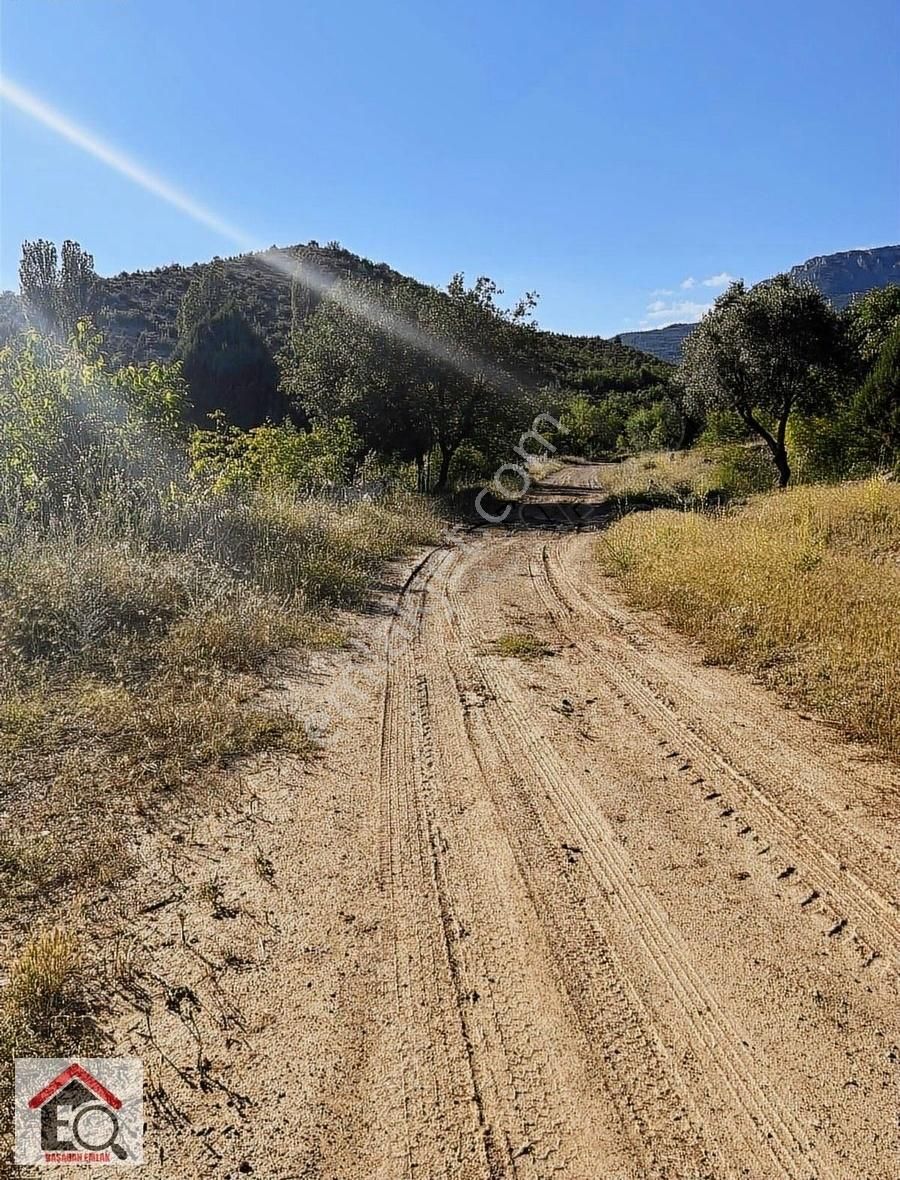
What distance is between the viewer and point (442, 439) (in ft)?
63.2

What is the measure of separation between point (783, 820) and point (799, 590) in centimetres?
369

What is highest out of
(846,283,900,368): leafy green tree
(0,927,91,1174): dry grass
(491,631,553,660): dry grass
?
(846,283,900,368): leafy green tree

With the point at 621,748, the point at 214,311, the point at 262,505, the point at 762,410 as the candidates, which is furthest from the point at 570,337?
the point at 621,748

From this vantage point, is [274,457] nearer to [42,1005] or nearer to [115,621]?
[115,621]

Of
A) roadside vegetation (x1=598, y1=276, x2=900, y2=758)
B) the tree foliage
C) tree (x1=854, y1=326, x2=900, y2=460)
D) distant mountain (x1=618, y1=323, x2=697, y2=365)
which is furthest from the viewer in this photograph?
distant mountain (x1=618, y1=323, x2=697, y2=365)

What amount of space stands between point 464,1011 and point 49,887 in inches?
73.9

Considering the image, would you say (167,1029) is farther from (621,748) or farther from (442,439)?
(442,439)

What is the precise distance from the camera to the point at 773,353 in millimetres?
15719

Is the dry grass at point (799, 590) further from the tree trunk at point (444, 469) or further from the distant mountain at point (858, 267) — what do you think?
the distant mountain at point (858, 267)

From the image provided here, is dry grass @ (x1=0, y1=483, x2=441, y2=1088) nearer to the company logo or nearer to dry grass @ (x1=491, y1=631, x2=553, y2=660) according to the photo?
the company logo

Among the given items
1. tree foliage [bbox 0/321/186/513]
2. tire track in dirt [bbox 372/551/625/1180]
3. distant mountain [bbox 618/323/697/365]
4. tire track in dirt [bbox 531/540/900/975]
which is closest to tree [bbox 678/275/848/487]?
tire track in dirt [bbox 531/540/900/975]

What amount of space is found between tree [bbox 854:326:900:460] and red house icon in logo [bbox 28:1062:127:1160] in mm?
17221

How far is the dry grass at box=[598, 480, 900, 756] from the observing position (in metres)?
4.86

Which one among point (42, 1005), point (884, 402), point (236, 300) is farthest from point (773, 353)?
point (236, 300)
